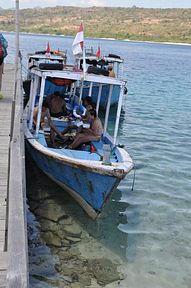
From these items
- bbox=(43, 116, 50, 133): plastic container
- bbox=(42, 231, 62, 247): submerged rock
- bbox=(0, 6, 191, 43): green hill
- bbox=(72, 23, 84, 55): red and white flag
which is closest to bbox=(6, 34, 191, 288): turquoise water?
bbox=(42, 231, 62, 247): submerged rock

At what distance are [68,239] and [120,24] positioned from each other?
5883 inches

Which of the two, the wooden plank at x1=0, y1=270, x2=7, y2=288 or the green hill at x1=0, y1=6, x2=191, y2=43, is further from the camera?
the green hill at x1=0, y1=6, x2=191, y2=43

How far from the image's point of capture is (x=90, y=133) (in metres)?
10.1

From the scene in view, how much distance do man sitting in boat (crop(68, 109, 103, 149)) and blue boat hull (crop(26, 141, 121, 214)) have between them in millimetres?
794

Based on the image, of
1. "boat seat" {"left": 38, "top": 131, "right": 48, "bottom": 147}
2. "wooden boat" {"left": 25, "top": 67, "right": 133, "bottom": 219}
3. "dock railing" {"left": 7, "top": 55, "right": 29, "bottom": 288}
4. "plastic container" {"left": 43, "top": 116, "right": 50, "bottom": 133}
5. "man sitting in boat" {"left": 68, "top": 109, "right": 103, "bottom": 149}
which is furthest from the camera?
"plastic container" {"left": 43, "top": 116, "right": 50, "bottom": 133}

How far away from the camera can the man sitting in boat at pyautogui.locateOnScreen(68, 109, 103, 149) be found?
9859 mm

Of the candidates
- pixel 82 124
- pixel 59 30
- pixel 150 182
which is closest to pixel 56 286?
pixel 82 124

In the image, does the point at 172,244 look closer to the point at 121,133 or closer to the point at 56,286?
the point at 56,286

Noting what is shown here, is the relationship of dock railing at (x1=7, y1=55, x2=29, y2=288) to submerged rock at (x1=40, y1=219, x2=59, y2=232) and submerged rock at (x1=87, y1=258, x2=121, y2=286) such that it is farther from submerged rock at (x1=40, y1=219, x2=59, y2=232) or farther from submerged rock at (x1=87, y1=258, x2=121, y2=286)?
submerged rock at (x1=87, y1=258, x2=121, y2=286)

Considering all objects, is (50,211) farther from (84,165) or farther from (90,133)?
(90,133)

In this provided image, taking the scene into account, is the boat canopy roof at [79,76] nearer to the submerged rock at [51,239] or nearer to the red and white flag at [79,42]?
the red and white flag at [79,42]

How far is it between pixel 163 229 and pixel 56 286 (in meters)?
2.96

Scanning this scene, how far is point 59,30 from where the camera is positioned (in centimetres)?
15312

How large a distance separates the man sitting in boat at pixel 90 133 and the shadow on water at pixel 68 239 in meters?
1.09
